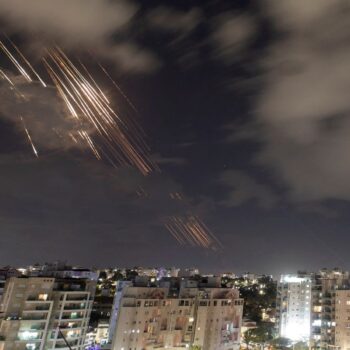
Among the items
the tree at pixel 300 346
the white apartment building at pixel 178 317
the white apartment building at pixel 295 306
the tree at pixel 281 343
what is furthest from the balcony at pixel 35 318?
the white apartment building at pixel 295 306

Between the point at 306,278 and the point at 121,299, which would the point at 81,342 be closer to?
the point at 121,299

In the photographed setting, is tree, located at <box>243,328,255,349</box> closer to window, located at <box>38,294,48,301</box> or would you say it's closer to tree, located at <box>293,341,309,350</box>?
tree, located at <box>293,341,309,350</box>

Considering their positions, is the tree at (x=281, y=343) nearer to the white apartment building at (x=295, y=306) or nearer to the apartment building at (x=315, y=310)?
the apartment building at (x=315, y=310)

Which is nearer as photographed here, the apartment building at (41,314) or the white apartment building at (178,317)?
the apartment building at (41,314)

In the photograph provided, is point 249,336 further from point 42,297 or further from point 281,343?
point 42,297

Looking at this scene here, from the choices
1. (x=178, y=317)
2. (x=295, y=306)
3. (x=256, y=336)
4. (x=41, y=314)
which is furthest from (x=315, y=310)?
(x=41, y=314)

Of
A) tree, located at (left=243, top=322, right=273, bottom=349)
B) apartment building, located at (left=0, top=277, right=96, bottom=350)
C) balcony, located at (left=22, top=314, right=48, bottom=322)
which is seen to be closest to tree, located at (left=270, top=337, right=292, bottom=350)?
tree, located at (left=243, top=322, right=273, bottom=349)
